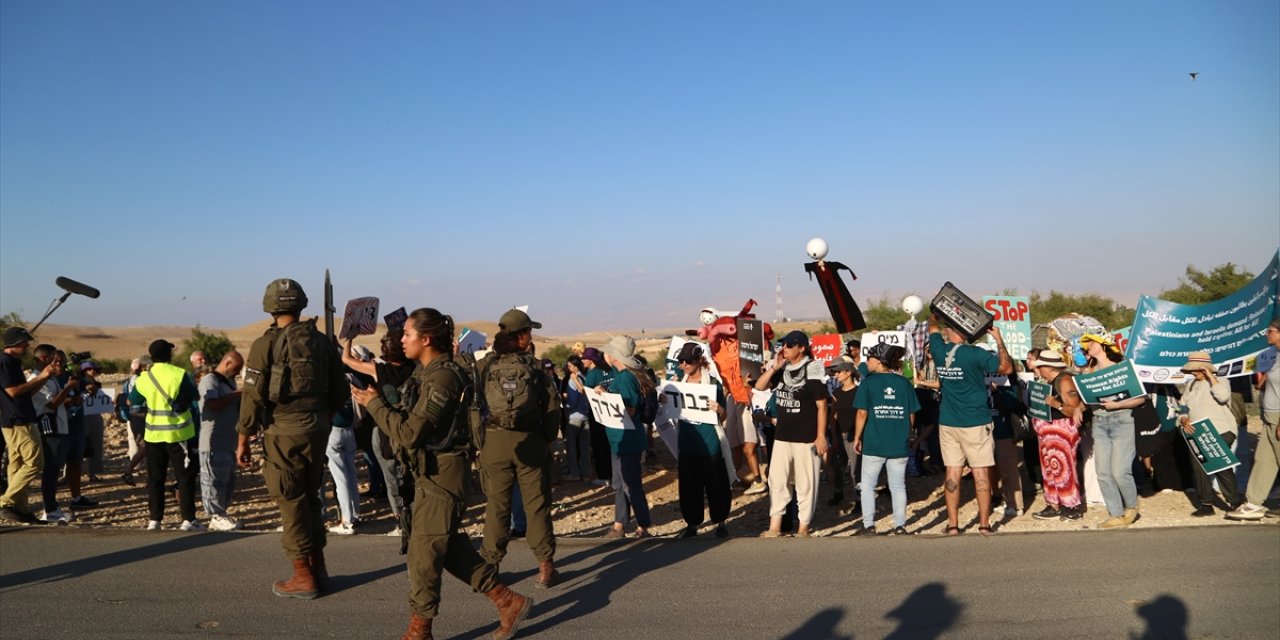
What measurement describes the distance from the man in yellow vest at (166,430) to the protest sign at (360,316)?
5.83 feet

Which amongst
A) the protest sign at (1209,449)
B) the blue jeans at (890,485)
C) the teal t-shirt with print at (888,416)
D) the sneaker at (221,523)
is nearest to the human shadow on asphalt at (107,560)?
the sneaker at (221,523)

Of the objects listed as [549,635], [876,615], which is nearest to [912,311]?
[876,615]

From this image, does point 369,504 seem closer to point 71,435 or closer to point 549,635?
point 71,435

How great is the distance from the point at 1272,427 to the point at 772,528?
4.85 metres

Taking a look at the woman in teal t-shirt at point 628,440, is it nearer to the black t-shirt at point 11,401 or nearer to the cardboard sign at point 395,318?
the cardboard sign at point 395,318

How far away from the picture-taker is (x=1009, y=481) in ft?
33.8

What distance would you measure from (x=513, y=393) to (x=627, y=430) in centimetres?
224

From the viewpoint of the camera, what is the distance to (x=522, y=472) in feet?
22.4

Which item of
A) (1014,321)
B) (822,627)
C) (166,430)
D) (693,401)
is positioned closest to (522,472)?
(822,627)

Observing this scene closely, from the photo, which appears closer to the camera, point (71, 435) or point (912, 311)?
point (71, 435)

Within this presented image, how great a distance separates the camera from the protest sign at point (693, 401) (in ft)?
29.3

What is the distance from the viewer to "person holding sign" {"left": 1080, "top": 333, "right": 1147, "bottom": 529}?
909cm

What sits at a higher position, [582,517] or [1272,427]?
[1272,427]

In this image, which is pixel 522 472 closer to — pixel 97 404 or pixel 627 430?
pixel 627 430
